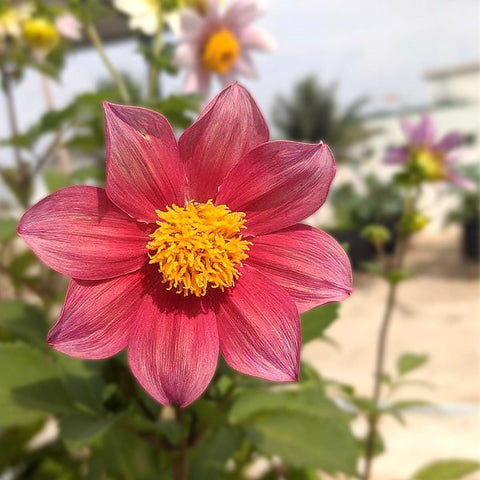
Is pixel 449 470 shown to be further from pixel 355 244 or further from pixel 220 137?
pixel 355 244

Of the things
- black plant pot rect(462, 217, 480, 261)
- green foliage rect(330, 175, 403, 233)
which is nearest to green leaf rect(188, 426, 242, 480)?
black plant pot rect(462, 217, 480, 261)

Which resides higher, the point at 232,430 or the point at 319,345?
the point at 232,430

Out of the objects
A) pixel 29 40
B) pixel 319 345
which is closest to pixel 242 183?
pixel 29 40

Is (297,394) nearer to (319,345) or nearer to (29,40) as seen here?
(29,40)

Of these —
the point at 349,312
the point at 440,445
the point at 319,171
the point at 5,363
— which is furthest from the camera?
the point at 349,312

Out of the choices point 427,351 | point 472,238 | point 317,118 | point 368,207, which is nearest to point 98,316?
point 427,351

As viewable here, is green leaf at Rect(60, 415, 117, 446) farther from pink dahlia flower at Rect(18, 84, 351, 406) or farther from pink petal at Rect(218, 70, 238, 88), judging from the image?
pink petal at Rect(218, 70, 238, 88)
